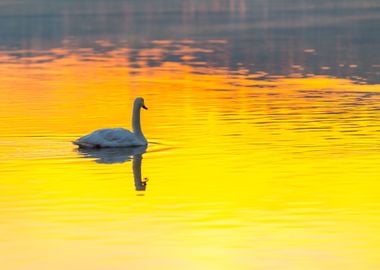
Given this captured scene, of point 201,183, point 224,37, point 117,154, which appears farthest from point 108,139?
point 224,37

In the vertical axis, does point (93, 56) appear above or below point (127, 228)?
below

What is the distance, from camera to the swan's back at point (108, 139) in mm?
20688

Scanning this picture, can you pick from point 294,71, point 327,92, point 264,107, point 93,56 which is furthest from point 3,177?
point 93,56

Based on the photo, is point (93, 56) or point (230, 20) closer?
point (93, 56)

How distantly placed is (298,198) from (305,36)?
44.8 meters

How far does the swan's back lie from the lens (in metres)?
20.7

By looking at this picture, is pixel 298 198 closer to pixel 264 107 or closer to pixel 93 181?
pixel 93 181

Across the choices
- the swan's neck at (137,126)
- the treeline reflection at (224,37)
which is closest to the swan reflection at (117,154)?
the swan's neck at (137,126)

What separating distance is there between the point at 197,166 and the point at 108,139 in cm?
256

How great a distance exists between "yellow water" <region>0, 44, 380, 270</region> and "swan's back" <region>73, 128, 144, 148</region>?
1.06ft

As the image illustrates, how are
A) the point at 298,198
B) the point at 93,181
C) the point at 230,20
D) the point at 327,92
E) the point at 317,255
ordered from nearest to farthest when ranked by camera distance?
the point at 317,255, the point at 298,198, the point at 93,181, the point at 327,92, the point at 230,20

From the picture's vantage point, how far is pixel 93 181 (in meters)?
17.5

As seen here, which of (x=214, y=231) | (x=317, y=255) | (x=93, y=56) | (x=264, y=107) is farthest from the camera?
(x=93, y=56)

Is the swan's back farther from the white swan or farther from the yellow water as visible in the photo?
the yellow water
